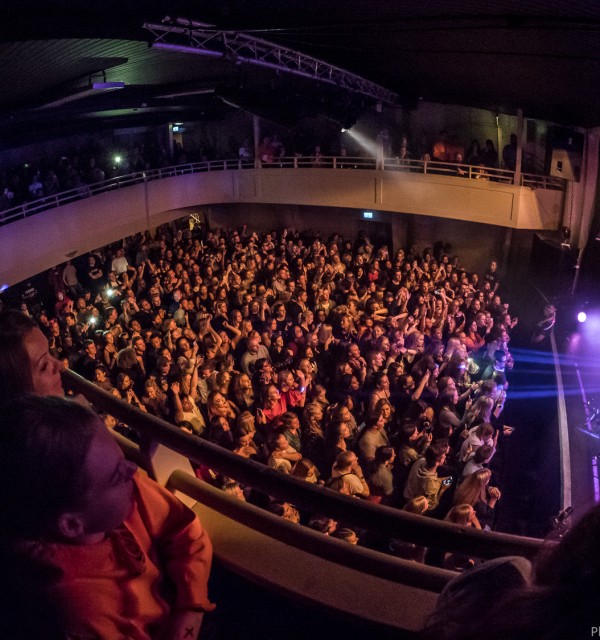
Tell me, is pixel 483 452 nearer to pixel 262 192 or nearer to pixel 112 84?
pixel 112 84

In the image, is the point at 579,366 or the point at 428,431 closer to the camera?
the point at 428,431

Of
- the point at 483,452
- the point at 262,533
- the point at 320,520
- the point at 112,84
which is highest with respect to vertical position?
the point at 112,84

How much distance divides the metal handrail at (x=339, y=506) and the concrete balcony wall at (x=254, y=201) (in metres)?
8.85

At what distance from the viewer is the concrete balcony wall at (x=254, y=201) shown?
9.91 metres

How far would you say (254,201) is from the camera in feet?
47.2

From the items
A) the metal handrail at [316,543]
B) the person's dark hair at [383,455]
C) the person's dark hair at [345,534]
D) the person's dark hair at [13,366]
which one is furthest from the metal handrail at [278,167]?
the metal handrail at [316,543]

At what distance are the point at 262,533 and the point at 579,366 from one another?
8.83 metres

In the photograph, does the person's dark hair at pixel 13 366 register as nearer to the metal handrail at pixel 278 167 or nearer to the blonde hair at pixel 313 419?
the blonde hair at pixel 313 419

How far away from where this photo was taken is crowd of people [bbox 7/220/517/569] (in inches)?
170

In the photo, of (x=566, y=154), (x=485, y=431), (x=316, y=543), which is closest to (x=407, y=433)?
(x=485, y=431)

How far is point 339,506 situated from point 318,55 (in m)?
8.81

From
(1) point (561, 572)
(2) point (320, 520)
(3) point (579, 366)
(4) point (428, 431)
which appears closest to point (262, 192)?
(3) point (579, 366)

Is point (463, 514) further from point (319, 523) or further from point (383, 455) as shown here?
point (319, 523)

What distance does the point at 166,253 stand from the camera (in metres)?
10.6
